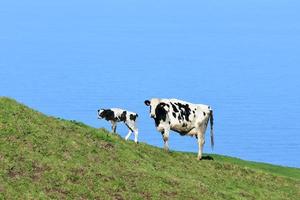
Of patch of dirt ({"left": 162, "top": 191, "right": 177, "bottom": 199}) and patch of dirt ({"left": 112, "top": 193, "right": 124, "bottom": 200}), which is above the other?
patch of dirt ({"left": 162, "top": 191, "right": 177, "bottom": 199})

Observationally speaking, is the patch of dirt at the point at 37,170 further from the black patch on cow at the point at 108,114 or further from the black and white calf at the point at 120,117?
the black patch on cow at the point at 108,114

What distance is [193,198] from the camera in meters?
28.5

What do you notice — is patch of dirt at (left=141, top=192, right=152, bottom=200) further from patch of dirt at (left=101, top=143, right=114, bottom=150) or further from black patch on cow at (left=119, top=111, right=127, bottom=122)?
black patch on cow at (left=119, top=111, right=127, bottom=122)

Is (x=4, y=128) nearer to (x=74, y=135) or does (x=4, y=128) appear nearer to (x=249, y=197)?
(x=74, y=135)

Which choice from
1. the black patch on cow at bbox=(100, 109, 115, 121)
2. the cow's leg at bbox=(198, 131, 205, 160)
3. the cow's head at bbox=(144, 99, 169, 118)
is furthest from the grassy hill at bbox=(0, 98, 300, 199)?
the black patch on cow at bbox=(100, 109, 115, 121)

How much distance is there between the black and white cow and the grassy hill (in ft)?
5.21

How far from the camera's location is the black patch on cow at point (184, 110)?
37250 mm

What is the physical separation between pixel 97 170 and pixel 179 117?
30.0ft

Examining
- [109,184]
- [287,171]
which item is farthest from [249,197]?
[287,171]

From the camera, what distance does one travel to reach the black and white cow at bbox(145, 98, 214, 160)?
122 feet

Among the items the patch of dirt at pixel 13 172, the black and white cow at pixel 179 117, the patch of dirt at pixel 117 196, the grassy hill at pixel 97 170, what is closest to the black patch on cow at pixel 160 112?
the black and white cow at pixel 179 117

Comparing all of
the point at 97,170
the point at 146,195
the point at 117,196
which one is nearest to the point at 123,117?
the point at 97,170

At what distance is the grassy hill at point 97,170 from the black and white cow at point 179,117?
5.21 ft

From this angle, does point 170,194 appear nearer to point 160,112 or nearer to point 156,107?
point 160,112
